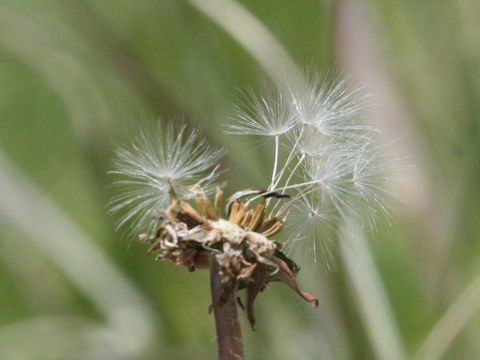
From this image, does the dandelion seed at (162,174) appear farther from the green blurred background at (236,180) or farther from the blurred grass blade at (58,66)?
the blurred grass blade at (58,66)

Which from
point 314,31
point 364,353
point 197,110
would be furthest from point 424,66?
point 364,353

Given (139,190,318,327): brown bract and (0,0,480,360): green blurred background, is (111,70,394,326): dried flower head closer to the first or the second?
(139,190,318,327): brown bract

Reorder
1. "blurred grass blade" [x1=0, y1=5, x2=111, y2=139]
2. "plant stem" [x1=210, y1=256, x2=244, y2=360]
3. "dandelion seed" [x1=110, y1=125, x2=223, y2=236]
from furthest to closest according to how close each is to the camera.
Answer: "blurred grass blade" [x1=0, y1=5, x2=111, y2=139] → "dandelion seed" [x1=110, y1=125, x2=223, y2=236] → "plant stem" [x1=210, y1=256, x2=244, y2=360]

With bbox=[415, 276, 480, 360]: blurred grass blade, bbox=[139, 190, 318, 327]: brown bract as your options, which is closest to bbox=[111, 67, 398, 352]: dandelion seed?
bbox=[139, 190, 318, 327]: brown bract

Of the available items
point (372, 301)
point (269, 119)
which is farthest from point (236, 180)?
point (269, 119)

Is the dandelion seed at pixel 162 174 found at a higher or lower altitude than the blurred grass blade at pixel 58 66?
lower

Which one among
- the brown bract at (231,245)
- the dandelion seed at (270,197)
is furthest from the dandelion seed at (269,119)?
the brown bract at (231,245)

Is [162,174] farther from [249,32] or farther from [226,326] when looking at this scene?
[249,32]
